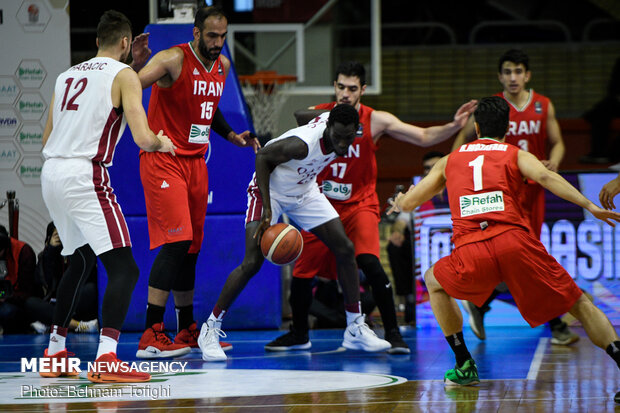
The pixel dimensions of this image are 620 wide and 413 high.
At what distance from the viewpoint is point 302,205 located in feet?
20.1

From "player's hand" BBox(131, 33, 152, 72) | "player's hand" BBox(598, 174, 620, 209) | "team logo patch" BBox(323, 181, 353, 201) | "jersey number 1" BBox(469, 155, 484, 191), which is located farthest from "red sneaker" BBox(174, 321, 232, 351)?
"player's hand" BBox(598, 174, 620, 209)

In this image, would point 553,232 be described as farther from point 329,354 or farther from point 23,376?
point 23,376

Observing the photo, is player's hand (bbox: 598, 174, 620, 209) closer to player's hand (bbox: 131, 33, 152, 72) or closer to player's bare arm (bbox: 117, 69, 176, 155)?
player's bare arm (bbox: 117, 69, 176, 155)

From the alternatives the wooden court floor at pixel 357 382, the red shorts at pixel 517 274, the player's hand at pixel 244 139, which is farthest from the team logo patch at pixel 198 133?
the red shorts at pixel 517 274

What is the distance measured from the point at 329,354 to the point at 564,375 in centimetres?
175

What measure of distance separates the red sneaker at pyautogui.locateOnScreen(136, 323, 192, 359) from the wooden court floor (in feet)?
0.33

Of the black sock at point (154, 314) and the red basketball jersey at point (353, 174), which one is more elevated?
the red basketball jersey at point (353, 174)

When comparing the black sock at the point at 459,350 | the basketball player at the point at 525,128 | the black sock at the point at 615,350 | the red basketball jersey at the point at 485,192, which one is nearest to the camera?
the black sock at the point at 615,350

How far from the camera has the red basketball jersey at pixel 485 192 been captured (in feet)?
15.5

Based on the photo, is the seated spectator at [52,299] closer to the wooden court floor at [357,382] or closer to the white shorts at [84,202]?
the wooden court floor at [357,382]

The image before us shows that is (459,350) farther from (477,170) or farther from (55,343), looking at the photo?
(55,343)

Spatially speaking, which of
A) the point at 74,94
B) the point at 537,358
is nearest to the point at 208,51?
the point at 74,94

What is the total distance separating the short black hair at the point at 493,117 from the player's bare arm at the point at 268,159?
1273 mm

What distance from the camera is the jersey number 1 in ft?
15.6
